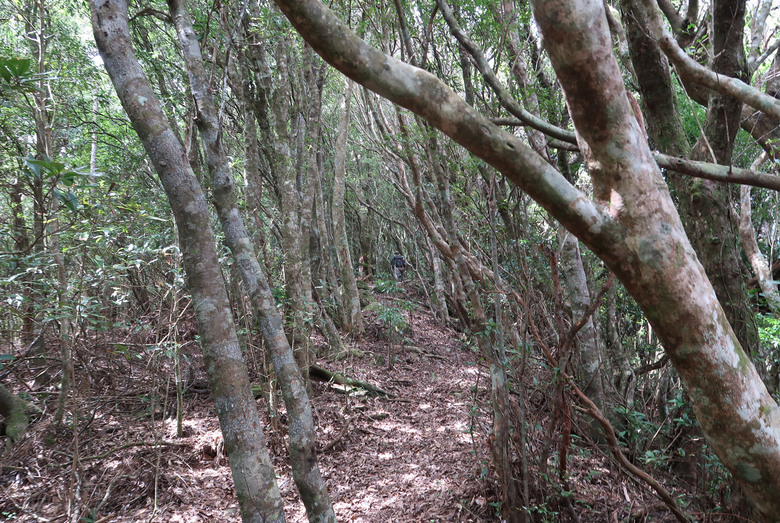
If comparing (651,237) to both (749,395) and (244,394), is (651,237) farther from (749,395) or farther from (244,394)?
(244,394)

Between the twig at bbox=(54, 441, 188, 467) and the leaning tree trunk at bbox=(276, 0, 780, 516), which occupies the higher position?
the leaning tree trunk at bbox=(276, 0, 780, 516)

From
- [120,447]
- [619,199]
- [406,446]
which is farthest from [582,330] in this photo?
[120,447]

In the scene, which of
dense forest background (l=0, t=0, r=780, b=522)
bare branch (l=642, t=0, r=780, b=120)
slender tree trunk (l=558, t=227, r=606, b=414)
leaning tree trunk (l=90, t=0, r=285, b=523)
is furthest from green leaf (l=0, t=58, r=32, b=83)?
slender tree trunk (l=558, t=227, r=606, b=414)

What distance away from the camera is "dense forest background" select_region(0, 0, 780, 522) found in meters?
1.58

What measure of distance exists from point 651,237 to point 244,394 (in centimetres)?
233

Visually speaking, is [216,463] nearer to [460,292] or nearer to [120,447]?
[120,447]

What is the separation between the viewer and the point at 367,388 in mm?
7559

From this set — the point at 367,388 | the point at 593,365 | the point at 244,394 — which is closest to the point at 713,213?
the point at 593,365

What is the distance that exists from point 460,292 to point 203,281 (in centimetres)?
565

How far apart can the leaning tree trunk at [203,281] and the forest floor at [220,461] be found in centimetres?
176

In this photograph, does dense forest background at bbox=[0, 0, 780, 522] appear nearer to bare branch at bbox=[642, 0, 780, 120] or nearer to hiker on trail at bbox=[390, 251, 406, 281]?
bare branch at bbox=[642, 0, 780, 120]

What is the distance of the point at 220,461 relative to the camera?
515 centimetres

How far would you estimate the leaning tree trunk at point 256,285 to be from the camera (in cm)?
351

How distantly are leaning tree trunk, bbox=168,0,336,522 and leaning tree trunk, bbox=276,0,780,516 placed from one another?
2.25 meters
